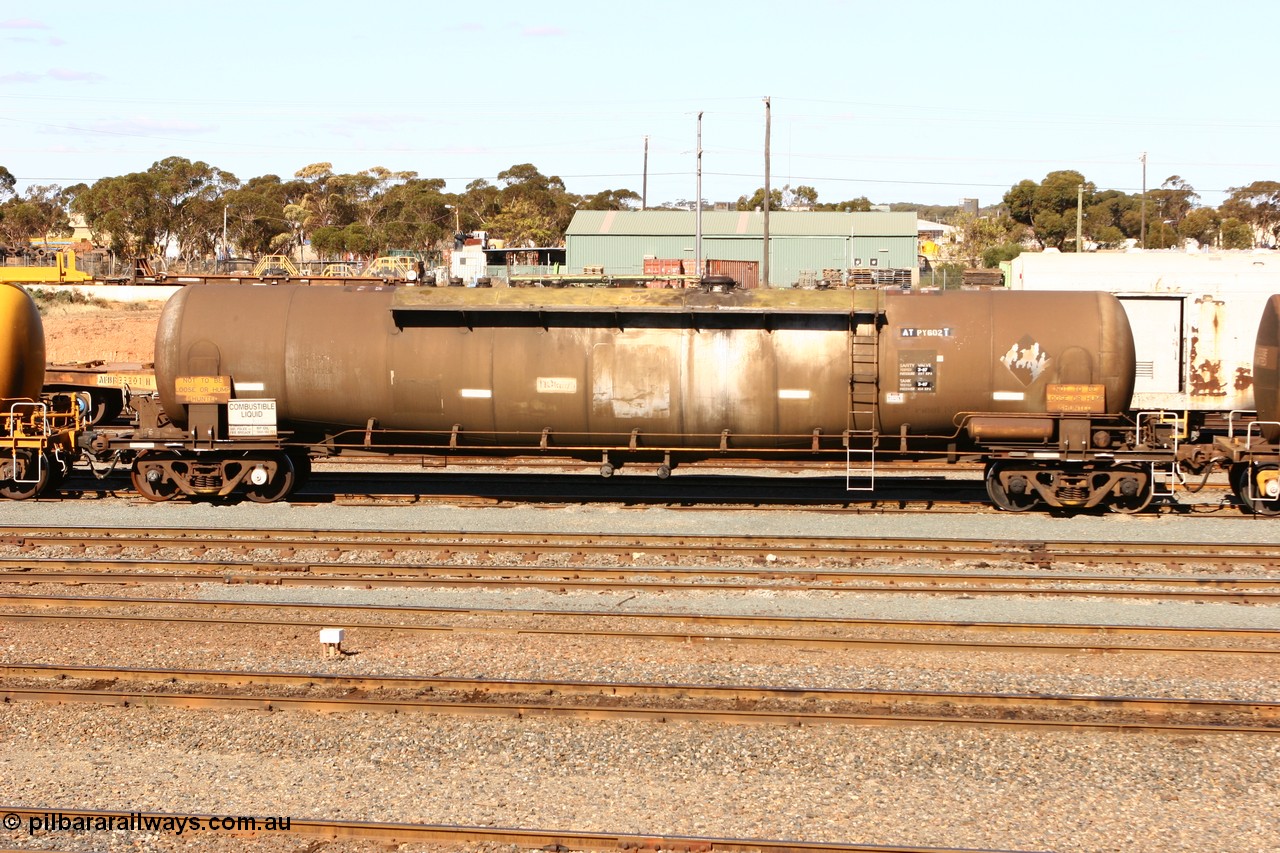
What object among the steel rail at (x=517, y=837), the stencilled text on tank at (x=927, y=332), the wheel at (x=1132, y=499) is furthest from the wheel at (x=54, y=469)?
the wheel at (x=1132, y=499)

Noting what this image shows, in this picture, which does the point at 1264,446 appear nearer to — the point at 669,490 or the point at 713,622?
the point at 669,490

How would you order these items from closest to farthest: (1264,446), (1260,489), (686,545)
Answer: (686,545) < (1264,446) < (1260,489)

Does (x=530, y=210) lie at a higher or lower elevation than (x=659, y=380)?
higher

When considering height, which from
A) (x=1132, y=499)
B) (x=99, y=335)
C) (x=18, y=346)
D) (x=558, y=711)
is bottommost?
(x=558, y=711)

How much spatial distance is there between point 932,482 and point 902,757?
1253 cm

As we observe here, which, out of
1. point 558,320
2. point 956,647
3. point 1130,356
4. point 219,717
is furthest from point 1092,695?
point 558,320

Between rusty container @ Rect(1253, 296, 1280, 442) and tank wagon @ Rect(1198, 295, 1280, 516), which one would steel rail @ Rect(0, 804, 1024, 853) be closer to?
tank wagon @ Rect(1198, 295, 1280, 516)

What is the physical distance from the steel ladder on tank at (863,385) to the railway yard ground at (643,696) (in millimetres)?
2585

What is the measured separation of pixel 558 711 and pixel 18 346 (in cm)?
1466

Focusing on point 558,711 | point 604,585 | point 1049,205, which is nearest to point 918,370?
point 604,585

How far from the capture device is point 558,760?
8.61 meters

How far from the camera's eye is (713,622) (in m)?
12.0

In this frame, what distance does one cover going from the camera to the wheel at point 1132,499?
17453mm

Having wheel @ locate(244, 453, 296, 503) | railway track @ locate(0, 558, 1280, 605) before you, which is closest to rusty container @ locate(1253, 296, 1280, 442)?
railway track @ locate(0, 558, 1280, 605)
